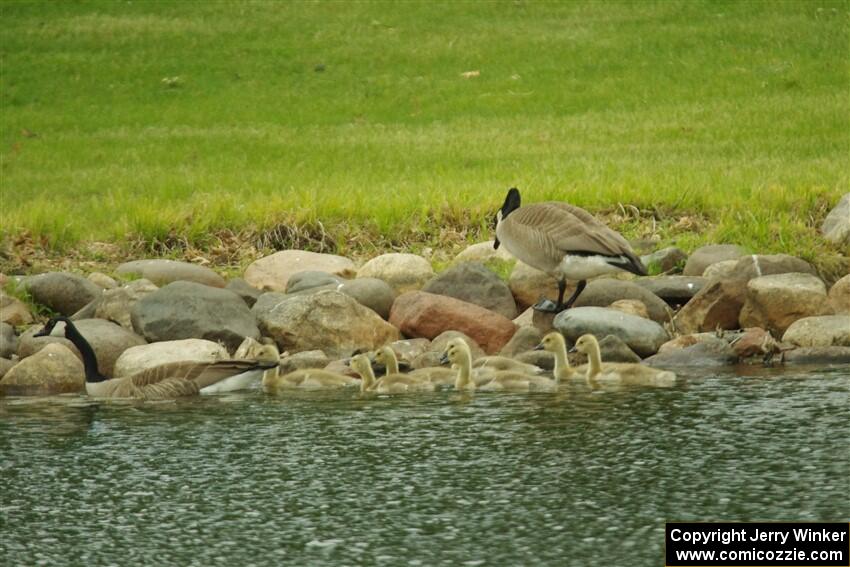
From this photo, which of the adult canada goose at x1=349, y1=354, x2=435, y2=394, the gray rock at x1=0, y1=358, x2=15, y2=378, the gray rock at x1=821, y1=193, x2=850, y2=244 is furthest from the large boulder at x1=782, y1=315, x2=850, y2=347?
the gray rock at x1=0, y1=358, x2=15, y2=378

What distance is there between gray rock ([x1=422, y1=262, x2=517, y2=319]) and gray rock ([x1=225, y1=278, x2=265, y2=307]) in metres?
2.33

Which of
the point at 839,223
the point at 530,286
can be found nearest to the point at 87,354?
the point at 530,286

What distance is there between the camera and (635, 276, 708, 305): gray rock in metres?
18.2

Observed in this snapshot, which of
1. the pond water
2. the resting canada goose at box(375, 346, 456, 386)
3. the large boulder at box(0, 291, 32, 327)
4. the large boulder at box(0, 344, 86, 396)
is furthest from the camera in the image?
the large boulder at box(0, 291, 32, 327)

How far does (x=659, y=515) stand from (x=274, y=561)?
2.64 metres

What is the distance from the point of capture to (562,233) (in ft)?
56.6

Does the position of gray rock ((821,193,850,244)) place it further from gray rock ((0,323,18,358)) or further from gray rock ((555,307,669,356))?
gray rock ((0,323,18,358))

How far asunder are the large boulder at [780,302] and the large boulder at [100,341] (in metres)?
7.40

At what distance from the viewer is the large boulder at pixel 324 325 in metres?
17.3

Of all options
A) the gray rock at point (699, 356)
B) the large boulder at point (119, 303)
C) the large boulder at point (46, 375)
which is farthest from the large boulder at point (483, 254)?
the large boulder at point (46, 375)

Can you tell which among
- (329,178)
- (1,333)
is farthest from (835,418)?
(329,178)

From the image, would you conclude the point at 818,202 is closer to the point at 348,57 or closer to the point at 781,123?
the point at 781,123

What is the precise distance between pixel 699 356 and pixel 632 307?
1576 mm

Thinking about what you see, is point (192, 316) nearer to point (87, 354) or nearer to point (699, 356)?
point (87, 354)
